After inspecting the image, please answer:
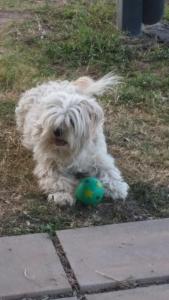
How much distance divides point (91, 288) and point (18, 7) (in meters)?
5.91

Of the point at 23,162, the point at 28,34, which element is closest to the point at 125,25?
the point at 28,34

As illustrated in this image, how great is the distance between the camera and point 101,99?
659 centimetres

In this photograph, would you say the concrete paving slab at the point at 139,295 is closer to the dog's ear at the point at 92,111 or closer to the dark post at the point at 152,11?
the dog's ear at the point at 92,111

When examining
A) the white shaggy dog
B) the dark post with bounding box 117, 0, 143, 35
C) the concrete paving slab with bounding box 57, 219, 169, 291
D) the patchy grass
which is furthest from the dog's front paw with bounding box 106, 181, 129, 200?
the patchy grass

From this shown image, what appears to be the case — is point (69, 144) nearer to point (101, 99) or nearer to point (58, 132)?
point (58, 132)

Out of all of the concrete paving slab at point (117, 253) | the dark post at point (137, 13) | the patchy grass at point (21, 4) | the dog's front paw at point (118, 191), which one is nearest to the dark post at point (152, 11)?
the dark post at point (137, 13)

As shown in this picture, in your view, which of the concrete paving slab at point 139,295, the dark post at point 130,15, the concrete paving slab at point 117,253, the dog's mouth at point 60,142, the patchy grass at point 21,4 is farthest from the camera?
the patchy grass at point 21,4

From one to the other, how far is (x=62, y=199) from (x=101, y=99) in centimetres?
199

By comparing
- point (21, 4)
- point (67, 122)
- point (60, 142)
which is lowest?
point (21, 4)

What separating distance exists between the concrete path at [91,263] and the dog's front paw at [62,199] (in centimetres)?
38

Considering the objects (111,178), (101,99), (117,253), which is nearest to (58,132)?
(111,178)

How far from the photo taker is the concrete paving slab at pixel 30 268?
12.5 feet

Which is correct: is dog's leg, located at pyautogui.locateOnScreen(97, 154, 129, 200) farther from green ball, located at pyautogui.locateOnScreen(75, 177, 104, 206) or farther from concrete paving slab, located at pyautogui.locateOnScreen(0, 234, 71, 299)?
concrete paving slab, located at pyautogui.locateOnScreen(0, 234, 71, 299)

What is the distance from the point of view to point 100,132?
5.17m
